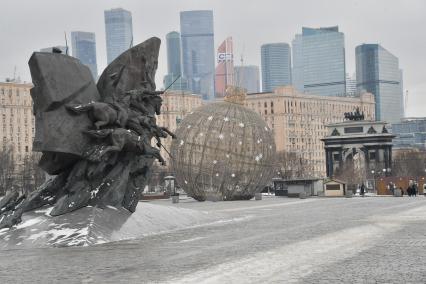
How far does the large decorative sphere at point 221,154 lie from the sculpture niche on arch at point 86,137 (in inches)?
1178

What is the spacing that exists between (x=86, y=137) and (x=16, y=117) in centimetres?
12629

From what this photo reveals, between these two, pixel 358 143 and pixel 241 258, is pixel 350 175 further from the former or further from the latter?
pixel 241 258

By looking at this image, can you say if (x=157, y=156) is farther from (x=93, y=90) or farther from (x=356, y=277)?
(x=356, y=277)

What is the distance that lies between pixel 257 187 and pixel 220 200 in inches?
124

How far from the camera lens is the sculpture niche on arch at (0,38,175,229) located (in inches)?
856

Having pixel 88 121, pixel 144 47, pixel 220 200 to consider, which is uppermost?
pixel 144 47

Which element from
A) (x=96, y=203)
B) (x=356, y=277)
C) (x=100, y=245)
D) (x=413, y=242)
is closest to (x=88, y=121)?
(x=96, y=203)

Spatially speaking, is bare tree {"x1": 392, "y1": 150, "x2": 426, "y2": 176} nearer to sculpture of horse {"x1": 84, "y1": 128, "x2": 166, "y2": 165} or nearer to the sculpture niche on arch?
the sculpture niche on arch

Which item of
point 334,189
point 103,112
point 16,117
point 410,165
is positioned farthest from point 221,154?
point 16,117

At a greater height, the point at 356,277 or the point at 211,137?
the point at 211,137

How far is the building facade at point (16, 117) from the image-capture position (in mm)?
141500

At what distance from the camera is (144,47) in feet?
81.8

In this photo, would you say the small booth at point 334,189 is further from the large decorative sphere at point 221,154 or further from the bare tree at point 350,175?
the bare tree at point 350,175

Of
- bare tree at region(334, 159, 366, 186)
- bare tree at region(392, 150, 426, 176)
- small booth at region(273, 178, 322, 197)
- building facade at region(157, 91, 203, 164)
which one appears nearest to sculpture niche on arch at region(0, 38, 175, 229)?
small booth at region(273, 178, 322, 197)
